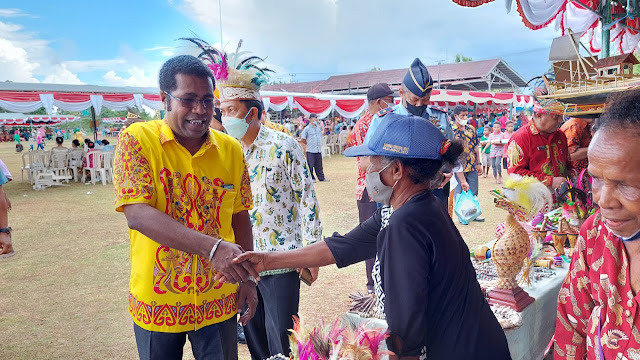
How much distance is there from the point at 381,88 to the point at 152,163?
12.7 ft

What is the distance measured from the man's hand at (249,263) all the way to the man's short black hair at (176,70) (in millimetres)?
820

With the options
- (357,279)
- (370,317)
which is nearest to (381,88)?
(357,279)

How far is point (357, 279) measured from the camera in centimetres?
536

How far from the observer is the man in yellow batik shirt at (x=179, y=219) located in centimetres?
183

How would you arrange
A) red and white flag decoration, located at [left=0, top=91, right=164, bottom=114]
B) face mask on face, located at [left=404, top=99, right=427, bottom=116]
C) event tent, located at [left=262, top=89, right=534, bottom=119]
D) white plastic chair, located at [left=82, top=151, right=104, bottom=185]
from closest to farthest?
face mask on face, located at [left=404, top=99, right=427, bottom=116] < red and white flag decoration, located at [left=0, top=91, right=164, bottom=114] < white plastic chair, located at [left=82, top=151, right=104, bottom=185] < event tent, located at [left=262, top=89, right=534, bottom=119]

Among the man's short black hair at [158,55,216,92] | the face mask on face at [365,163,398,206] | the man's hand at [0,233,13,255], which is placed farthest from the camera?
the man's hand at [0,233,13,255]

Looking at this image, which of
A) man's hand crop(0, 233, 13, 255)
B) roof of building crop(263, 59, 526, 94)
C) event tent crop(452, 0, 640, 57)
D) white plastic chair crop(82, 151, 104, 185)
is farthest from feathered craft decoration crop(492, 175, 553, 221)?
roof of building crop(263, 59, 526, 94)

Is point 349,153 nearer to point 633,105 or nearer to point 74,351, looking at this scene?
point 633,105

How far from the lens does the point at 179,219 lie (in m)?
1.92

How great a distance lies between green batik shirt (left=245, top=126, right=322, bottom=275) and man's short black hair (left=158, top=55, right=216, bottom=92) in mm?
931

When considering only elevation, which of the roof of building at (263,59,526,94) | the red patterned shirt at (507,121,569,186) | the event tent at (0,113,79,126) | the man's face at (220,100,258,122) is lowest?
the red patterned shirt at (507,121,569,186)

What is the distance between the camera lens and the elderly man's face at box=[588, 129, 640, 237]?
51.9 inches

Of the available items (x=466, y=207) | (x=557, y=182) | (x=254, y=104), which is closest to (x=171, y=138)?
(x=254, y=104)

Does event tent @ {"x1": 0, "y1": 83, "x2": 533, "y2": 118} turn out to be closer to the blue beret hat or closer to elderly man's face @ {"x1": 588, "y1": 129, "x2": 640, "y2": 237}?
the blue beret hat
